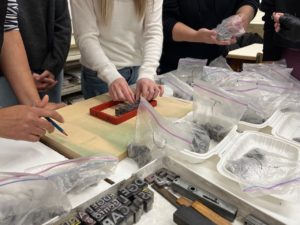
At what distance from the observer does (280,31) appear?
102cm

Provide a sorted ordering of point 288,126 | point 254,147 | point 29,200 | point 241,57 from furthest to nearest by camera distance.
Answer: point 241,57, point 288,126, point 254,147, point 29,200

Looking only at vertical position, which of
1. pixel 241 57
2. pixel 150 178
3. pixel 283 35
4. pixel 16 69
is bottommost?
pixel 241 57

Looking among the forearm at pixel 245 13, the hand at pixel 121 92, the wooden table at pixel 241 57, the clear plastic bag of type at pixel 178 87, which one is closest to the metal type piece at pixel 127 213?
the hand at pixel 121 92

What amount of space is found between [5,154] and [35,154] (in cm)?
7

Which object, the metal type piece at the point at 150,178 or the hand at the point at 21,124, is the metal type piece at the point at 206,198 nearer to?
the metal type piece at the point at 150,178

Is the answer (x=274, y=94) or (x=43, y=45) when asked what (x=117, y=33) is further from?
(x=274, y=94)

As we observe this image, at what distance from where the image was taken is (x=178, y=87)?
3.31ft

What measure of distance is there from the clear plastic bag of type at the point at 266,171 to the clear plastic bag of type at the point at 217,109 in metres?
0.09

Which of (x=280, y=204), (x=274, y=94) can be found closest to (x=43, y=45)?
(x=274, y=94)

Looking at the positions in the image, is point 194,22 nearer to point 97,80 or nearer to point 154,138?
point 97,80

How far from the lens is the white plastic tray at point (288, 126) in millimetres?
754

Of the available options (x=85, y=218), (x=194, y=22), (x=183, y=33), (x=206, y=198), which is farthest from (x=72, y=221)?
(x=194, y=22)

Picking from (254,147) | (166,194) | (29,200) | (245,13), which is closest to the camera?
(29,200)

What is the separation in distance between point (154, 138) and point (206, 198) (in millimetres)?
188
